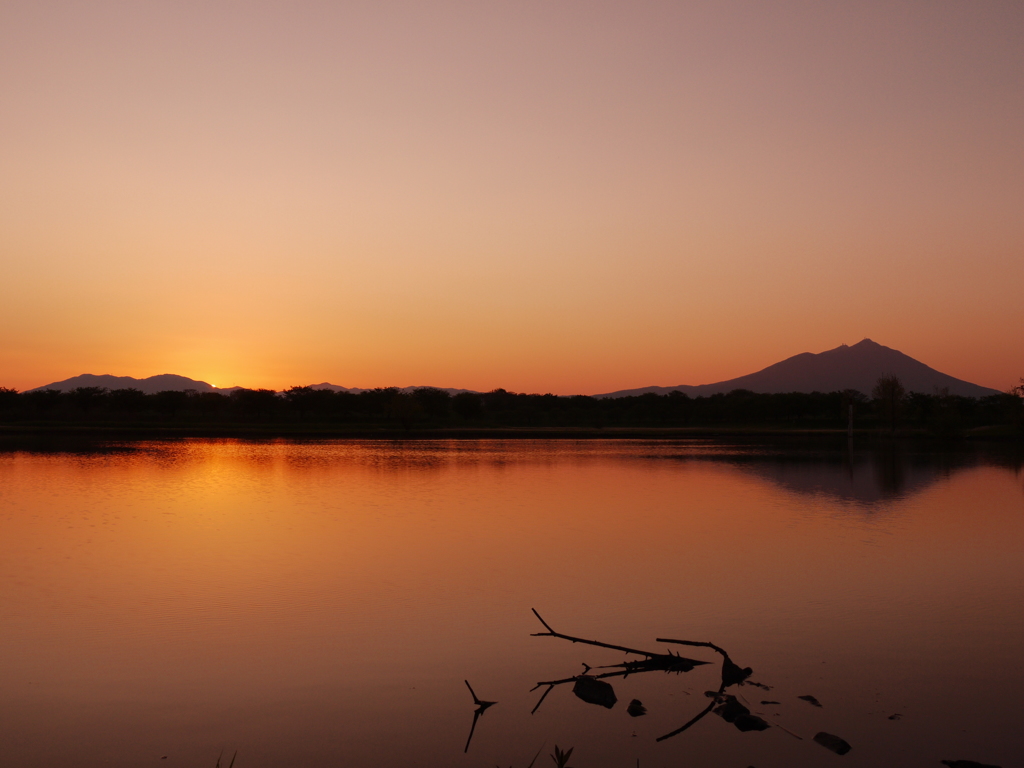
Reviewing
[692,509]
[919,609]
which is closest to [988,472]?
[692,509]

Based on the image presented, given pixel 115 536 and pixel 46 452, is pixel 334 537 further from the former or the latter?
pixel 46 452

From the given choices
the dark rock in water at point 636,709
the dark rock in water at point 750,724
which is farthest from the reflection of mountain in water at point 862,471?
the dark rock in water at point 636,709

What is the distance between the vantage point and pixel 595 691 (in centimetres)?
742

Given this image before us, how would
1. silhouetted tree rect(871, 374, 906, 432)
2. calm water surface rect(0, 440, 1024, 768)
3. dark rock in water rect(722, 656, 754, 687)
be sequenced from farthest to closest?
silhouetted tree rect(871, 374, 906, 432) → dark rock in water rect(722, 656, 754, 687) → calm water surface rect(0, 440, 1024, 768)

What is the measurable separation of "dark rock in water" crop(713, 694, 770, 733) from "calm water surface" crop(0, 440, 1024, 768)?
0.08 m

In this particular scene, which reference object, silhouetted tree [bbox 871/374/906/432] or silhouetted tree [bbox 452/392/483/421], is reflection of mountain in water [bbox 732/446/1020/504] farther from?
silhouetted tree [bbox 452/392/483/421]

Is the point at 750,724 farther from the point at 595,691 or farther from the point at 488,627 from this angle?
the point at 488,627

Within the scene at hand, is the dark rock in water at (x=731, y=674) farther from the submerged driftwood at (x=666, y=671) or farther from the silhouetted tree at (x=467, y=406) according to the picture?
the silhouetted tree at (x=467, y=406)

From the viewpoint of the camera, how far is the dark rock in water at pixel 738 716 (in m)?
6.73

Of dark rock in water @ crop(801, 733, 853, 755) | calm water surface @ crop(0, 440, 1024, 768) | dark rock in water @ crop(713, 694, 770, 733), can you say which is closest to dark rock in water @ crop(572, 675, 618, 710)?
calm water surface @ crop(0, 440, 1024, 768)

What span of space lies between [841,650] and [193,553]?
36.7 ft

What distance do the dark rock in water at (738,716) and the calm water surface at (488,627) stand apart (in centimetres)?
8

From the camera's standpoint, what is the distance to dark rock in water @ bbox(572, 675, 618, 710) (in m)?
7.29

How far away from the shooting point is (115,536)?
16.0 m
